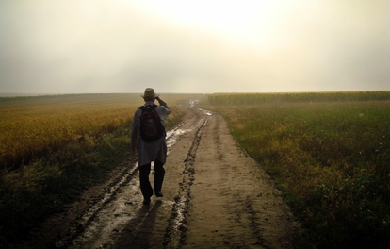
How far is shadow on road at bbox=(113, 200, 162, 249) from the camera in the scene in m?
4.17

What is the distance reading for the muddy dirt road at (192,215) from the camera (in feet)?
14.1

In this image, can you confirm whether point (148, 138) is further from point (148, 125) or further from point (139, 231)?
point (139, 231)

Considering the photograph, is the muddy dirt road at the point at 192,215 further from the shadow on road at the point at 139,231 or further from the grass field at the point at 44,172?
the grass field at the point at 44,172

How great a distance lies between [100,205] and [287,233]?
3.74 meters

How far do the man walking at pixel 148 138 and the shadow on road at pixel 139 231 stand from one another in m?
0.53

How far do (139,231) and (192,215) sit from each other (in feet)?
3.65

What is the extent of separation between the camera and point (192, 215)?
17.3ft

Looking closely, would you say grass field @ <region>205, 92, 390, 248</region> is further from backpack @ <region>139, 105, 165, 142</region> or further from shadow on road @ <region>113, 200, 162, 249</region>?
backpack @ <region>139, 105, 165, 142</region>

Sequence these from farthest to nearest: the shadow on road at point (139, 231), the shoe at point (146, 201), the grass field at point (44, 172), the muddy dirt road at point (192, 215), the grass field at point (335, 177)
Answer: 1. the shoe at point (146, 201)
2. the grass field at point (44, 172)
3. the grass field at point (335, 177)
4. the muddy dirt road at point (192, 215)
5. the shadow on road at point (139, 231)

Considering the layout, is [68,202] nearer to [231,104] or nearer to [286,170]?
[286,170]

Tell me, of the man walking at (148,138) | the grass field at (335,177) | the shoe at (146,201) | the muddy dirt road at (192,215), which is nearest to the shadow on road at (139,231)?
the muddy dirt road at (192,215)

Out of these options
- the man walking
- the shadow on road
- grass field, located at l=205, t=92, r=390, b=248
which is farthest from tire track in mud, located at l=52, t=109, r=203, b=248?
grass field, located at l=205, t=92, r=390, b=248

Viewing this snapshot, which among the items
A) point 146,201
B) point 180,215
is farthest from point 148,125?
point 180,215

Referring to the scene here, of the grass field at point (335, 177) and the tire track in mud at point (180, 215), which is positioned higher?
the grass field at point (335, 177)
